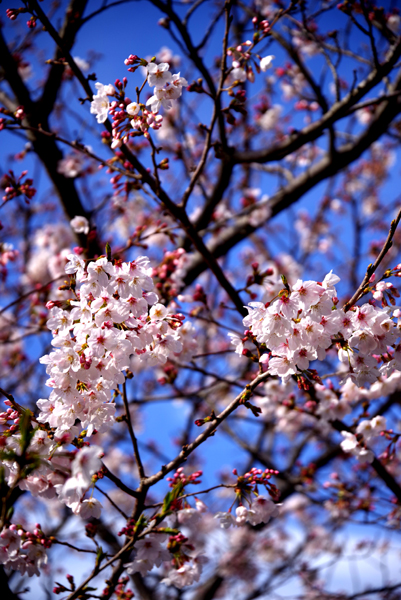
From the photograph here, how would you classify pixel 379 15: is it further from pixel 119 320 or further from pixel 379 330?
pixel 119 320

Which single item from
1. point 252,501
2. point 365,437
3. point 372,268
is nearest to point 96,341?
point 372,268

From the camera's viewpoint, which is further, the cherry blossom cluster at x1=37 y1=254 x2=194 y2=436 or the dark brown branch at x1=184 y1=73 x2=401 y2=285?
the dark brown branch at x1=184 y1=73 x2=401 y2=285

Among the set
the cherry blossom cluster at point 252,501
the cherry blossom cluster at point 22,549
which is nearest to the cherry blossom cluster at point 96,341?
the cherry blossom cluster at point 22,549

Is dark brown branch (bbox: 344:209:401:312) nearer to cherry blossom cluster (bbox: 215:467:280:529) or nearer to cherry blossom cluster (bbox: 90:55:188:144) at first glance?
cherry blossom cluster (bbox: 215:467:280:529)

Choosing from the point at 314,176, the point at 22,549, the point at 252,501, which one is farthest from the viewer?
the point at 314,176

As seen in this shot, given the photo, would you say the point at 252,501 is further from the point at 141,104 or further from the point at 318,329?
the point at 141,104

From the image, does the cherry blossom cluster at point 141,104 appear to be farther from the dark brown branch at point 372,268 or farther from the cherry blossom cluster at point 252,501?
the cherry blossom cluster at point 252,501

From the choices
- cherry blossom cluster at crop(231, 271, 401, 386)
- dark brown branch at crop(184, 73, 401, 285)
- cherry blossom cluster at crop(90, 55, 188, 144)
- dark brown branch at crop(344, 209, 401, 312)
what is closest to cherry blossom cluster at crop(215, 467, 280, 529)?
cherry blossom cluster at crop(231, 271, 401, 386)

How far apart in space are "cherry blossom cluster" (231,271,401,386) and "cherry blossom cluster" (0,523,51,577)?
131 cm

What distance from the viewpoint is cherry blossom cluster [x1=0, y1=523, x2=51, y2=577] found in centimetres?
179

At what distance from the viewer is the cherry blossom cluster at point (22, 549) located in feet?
5.88

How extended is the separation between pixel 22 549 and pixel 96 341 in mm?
1112

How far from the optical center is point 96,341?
1.52 m

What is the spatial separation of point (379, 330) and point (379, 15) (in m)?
2.87
